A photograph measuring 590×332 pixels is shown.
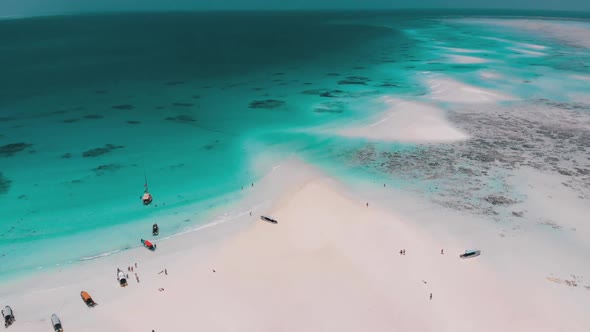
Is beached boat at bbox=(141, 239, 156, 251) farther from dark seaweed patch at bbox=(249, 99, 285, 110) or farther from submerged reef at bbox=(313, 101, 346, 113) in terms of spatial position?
submerged reef at bbox=(313, 101, 346, 113)

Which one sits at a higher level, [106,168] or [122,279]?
[106,168]

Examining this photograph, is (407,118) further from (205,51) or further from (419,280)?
(205,51)

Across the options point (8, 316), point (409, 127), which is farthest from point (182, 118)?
point (8, 316)

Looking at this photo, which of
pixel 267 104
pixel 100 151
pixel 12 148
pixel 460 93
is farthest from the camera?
pixel 460 93

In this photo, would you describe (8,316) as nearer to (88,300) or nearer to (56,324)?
(56,324)

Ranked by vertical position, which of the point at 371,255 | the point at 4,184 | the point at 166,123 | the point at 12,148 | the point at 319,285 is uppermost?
the point at 166,123

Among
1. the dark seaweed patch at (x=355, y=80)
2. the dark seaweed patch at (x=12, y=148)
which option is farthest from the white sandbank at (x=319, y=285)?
the dark seaweed patch at (x=355, y=80)

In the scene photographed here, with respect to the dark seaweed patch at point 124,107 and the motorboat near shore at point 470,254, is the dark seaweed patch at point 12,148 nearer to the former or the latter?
the dark seaweed patch at point 124,107

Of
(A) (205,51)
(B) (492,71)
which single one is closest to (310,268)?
(B) (492,71)
